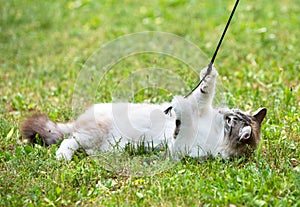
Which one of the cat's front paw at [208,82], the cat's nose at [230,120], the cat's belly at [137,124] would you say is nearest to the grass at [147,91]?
the cat's nose at [230,120]

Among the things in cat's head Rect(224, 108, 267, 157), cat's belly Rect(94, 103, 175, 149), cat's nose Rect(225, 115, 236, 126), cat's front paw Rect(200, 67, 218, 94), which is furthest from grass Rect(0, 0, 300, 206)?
cat's front paw Rect(200, 67, 218, 94)

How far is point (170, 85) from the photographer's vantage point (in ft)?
18.8

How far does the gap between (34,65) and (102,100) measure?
1772mm

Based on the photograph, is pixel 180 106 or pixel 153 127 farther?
pixel 153 127

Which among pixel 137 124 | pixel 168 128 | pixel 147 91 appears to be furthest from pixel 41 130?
pixel 147 91

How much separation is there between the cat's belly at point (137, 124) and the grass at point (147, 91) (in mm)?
403

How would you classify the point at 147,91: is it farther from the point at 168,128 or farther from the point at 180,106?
the point at 180,106

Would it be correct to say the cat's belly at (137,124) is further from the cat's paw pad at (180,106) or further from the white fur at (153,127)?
the cat's paw pad at (180,106)

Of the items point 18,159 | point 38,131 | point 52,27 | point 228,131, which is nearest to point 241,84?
point 228,131

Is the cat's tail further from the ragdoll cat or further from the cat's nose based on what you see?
the cat's nose

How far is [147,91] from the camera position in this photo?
5.70m

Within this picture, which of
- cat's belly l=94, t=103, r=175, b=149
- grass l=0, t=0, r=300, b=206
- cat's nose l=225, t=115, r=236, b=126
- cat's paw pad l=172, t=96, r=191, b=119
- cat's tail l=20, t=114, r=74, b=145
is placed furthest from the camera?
cat's tail l=20, t=114, r=74, b=145

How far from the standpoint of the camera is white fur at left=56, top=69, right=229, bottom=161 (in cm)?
400

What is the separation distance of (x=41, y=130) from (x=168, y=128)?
1.14 m
